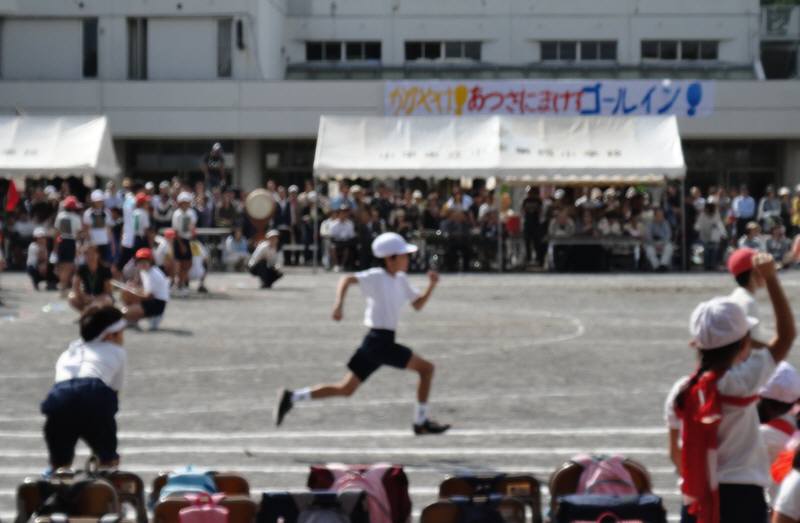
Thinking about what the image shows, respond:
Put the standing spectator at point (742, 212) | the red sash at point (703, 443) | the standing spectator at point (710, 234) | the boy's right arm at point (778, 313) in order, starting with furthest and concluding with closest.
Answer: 1. the standing spectator at point (742, 212)
2. the standing spectator at point (710, 234)
3. the boy's right arm at point (778, 313)
4. the red sash at point (703, 443)

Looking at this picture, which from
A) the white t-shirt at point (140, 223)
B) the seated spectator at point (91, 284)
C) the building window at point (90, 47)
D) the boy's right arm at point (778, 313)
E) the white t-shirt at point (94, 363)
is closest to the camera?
the boy's right arm at point (778, 313)

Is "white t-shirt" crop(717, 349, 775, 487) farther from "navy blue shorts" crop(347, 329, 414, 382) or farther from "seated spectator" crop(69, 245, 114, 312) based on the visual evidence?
"seated spectator" crop(69, 245, 114, 312)

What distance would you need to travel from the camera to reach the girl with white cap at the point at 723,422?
22.0ft

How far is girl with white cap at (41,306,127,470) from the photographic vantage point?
32.2 ft

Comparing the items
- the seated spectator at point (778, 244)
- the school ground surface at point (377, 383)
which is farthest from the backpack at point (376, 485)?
the seated spectator at point (778, 244)

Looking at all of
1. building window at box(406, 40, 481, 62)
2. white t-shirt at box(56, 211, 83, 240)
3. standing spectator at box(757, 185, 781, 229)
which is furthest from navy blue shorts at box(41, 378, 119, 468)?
building window at box(406, 40, 481, 62)

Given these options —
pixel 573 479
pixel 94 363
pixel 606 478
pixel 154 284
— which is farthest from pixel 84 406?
Answer: pixel 154 284

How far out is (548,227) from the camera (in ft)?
127

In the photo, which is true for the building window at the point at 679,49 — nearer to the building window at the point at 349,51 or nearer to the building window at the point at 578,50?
the building window at the point at 578,50

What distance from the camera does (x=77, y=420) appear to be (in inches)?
388

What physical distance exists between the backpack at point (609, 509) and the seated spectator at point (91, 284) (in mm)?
13987

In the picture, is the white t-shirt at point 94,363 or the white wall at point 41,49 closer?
the white t-shirt at point 94,363

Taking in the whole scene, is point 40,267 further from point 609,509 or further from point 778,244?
point 609,509

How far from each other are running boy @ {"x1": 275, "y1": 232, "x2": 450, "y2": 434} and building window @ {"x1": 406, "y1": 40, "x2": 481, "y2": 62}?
43.0 meters
